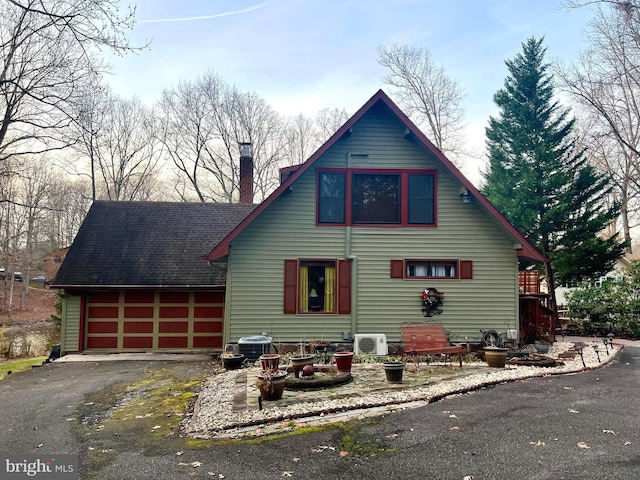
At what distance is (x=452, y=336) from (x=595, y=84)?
45.6ft

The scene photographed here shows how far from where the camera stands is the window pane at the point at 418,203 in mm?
12266

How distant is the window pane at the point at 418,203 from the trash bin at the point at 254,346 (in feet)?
15.8

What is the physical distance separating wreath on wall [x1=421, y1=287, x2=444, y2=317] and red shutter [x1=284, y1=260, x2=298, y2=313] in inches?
128

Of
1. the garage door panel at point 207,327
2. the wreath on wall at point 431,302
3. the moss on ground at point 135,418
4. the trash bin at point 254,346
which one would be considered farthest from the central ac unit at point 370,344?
the garage door panel at point 207,327

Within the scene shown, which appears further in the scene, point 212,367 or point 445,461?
point 212,367

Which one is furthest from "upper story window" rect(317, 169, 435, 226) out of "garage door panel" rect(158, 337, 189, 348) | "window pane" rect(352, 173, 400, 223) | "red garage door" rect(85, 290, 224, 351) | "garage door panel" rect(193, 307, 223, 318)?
"garage door panel" rect(158, 337, 189, 348)

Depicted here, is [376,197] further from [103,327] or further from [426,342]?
[103,327]

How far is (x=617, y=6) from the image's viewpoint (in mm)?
14406

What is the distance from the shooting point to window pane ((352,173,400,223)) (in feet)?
40.1

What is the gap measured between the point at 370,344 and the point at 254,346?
280 centimetres

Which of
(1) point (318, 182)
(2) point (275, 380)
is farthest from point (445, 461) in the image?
(1) point (318, 182)

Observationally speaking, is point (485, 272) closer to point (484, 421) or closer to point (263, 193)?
point (484, 421)

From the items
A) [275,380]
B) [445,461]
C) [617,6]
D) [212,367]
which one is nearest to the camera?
[445,461]

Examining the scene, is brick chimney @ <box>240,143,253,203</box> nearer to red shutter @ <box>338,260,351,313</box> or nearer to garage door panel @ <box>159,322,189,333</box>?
garage door panel @ <box>159,322,189,333</box>
